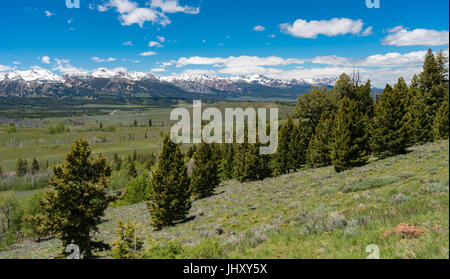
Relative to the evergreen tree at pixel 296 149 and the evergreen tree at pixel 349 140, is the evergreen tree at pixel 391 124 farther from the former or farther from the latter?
the evergreen tree at pixel 296 149

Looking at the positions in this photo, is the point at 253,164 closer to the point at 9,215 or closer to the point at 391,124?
the point at 391,124

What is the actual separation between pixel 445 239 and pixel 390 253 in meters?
1.29

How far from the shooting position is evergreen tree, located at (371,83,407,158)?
93.7ft

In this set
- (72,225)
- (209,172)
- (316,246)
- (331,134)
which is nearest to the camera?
(316,246)

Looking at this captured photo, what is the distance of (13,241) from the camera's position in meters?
62.8

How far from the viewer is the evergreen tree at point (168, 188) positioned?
27922 millimetres

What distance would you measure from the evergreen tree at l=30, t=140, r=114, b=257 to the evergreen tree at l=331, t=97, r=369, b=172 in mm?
26216

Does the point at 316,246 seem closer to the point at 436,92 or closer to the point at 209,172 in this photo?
the point at 209,172

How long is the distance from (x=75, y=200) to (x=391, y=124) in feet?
107

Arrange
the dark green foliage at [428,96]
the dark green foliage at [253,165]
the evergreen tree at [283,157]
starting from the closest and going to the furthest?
1. the dark green foliage at [428,96]
2. the evergreen tree at [283,157]
3. the dark green foliage at [253,165]

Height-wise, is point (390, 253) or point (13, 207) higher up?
point (390, 253)

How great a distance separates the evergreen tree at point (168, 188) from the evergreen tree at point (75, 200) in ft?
36.5

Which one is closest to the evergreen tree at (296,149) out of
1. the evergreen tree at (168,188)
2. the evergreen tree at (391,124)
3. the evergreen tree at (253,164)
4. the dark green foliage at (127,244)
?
the evergreen tree at (253,164)
